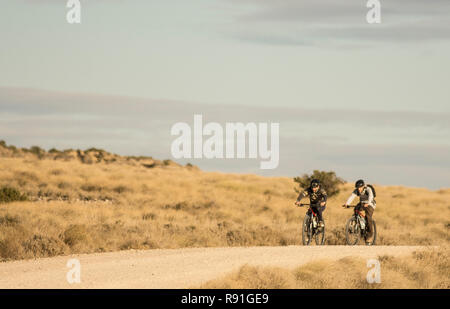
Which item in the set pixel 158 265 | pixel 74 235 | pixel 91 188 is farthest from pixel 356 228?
pixel 91 188

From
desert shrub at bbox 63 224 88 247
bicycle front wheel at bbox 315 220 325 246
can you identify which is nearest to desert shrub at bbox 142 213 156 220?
desert shrub at bbox 63 224 88 247

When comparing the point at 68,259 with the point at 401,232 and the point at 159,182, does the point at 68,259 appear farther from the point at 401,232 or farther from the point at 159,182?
the point at 159,182

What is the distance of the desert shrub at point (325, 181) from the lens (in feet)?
157

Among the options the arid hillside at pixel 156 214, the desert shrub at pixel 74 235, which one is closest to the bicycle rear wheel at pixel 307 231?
the arid hillside at pixel 156 214

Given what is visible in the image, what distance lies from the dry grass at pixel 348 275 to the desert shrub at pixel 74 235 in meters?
7.90

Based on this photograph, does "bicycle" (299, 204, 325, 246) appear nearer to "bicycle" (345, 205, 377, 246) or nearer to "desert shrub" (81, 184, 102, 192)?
"bicycle" (345, 205, 377, 246)

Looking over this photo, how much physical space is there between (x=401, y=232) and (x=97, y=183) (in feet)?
62.9

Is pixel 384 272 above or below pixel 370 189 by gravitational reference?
below

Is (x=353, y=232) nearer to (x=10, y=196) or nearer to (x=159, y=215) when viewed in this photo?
(x=159, y=215)

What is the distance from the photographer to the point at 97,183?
4331 centimetres

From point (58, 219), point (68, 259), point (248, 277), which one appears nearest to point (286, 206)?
point (58, 219)

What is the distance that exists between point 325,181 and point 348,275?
31824 mm

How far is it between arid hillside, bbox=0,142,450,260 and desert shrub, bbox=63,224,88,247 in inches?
1.1

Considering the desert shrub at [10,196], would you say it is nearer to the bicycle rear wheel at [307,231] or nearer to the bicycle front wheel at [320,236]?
the bicycle rear wheel at [307,231]
